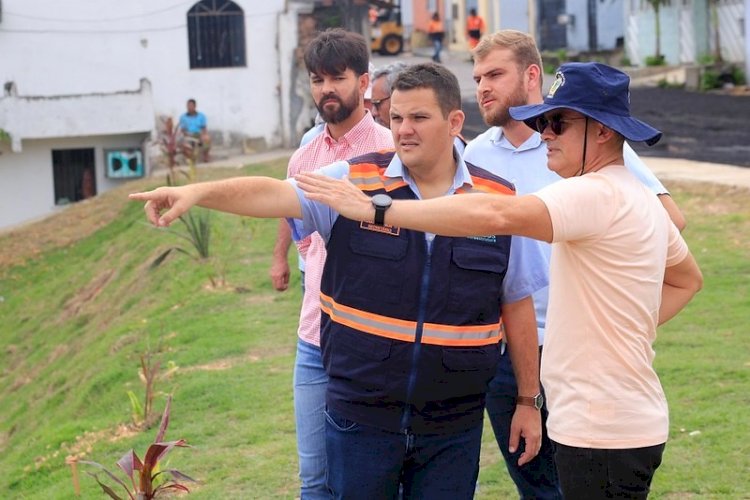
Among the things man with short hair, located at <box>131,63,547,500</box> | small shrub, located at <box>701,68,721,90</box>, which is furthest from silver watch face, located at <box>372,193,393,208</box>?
small shrub, located at <box>701,68,721,90</box>

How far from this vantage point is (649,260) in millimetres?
3473

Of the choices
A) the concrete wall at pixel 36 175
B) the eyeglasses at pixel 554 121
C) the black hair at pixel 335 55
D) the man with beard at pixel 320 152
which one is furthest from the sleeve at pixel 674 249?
the concrete wall at pixel 36 175

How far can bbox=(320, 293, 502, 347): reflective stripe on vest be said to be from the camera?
3.90 metres

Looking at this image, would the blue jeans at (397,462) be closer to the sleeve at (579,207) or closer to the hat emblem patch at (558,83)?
the sleeve at (579,207)

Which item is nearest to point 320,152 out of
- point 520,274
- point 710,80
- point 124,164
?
point 520,274

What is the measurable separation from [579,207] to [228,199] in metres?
1.04

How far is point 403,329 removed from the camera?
3.90 m

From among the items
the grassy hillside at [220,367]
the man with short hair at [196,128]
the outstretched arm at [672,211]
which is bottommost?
the grassy hillside at [220,367]

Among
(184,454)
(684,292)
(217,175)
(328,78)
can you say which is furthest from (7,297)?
(684,292)

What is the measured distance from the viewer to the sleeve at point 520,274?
13.9 ft

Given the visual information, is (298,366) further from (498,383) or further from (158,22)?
(158,22)

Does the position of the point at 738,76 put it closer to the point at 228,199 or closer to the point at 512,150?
the point at 512,150

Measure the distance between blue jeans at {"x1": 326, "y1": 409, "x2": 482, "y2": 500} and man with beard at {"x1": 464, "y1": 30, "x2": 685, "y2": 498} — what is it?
63cm

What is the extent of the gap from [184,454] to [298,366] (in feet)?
9.94
